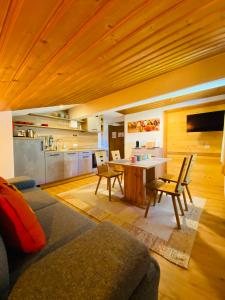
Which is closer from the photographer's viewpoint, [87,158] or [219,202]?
[219,202]

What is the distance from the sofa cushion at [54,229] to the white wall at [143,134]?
4.09m

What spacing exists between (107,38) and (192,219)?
2.55 meters

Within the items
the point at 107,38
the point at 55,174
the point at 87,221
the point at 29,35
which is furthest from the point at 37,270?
the point at 55,174

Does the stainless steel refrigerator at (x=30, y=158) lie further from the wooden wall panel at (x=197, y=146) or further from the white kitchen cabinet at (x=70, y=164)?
the wooden wall panel at (x=197, y=146)


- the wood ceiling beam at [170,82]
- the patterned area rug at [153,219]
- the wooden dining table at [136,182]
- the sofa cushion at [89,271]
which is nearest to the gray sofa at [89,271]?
the sofa cushion at [89,271]

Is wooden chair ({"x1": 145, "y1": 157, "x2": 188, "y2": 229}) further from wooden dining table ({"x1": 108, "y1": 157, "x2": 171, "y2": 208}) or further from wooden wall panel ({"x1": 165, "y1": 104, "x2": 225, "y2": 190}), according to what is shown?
wooden wall panel ({"x1": 165, "y1": 104, "x2": 225, "y2": 190})

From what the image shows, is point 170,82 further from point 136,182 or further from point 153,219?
point 153,219

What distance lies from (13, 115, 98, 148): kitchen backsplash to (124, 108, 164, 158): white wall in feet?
4.38

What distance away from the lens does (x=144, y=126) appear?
5.29 m

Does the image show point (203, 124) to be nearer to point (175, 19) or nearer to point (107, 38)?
point (175, 19)

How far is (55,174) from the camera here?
13.2 ft

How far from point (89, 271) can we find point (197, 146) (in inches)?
180

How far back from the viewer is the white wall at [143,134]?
4.93 meters

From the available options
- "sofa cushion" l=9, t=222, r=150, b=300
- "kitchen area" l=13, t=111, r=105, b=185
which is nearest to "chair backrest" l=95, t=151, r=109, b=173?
"kitchen area" l=13, t=111, r=105, b=185
